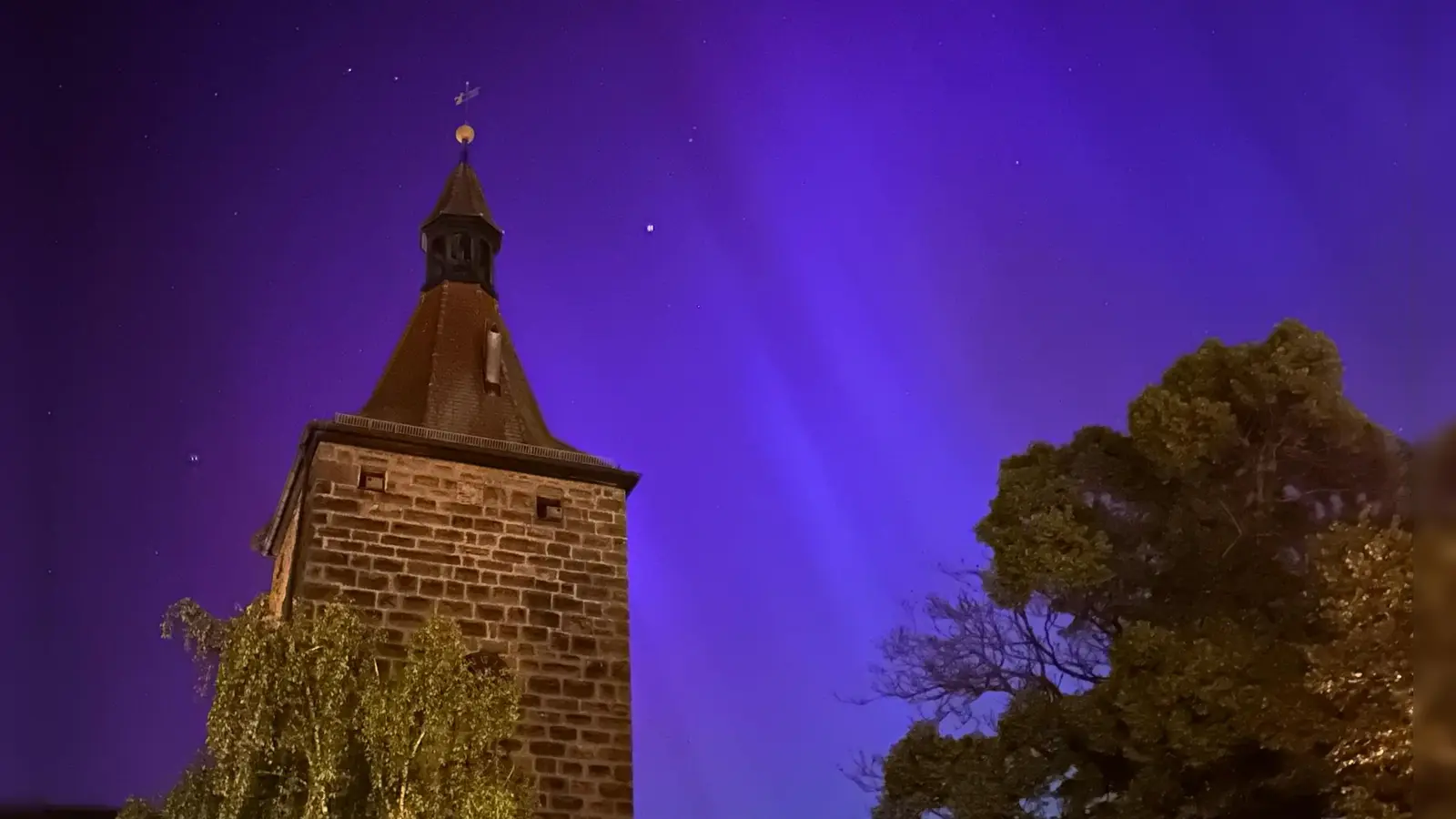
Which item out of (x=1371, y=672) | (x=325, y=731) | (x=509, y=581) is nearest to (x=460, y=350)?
(x=509, y=581)

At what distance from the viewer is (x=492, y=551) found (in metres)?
12.5

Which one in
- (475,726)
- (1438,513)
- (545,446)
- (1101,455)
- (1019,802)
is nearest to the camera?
(1438,513)

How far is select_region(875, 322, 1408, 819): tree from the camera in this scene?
30.4 feet

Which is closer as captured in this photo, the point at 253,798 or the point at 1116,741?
the point at 253,798

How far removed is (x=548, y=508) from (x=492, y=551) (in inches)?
32.6

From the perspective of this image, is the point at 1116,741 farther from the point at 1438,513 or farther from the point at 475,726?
the point at 1438,513

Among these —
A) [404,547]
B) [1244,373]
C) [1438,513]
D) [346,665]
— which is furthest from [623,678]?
[1438,513]

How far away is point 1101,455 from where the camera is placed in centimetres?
1123

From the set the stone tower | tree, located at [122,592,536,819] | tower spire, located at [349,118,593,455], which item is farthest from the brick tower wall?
tree, located at [122,592,536,819]

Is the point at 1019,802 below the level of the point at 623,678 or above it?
below

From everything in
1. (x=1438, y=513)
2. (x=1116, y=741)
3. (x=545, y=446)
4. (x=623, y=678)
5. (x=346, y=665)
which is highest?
(x=545, y=446)

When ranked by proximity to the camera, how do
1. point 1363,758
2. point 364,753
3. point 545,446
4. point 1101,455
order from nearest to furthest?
point 1363,758, point 364,753, point 1101,455, point 545,446

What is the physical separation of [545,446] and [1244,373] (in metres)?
7.16

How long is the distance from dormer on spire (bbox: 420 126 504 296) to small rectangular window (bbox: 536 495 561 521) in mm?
4179
